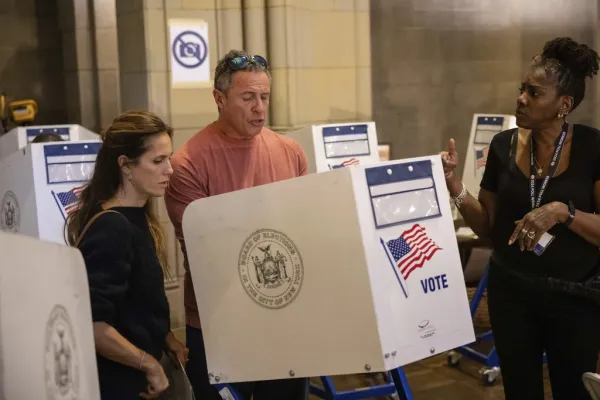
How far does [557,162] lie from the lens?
8.43ft

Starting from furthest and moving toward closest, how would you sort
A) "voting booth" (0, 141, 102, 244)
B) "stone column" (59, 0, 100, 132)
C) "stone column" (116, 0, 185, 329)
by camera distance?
"stone column" (59, 0, 100, 132)
"stone column" (116, 0, 185, 329)
"voting booth" (0, 141, 102, 244)

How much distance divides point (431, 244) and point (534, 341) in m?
0.64

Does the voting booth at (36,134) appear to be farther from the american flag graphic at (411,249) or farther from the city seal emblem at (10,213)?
the american flag graphic at (411,249)

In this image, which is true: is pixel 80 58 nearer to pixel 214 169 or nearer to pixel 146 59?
pixel 146 59

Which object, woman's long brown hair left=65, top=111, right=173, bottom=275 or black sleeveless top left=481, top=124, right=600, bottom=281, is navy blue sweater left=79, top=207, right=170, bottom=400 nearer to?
woman's long brown hair left=65, top=111, right=173, bottom=275

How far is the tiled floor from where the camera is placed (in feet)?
14.1

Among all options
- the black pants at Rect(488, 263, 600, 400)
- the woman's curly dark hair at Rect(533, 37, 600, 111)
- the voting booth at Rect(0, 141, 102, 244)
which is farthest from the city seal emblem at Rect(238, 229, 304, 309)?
the voting booth at Rect(0, 141, 102, 244)

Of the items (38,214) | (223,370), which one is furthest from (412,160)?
(38,214)

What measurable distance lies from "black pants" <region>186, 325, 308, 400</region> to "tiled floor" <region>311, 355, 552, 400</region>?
1.73 metres

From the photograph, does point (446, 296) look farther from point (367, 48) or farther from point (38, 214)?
point (367, 48)

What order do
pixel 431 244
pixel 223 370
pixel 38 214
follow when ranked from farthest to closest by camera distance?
pixel 38 214 < pixel 223 370 < pixel 431 244

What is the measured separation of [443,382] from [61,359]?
3.28m

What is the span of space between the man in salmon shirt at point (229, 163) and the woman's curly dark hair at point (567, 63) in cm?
87

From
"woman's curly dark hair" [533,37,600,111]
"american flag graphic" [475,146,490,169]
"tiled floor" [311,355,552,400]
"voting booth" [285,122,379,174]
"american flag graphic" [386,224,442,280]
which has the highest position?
"woman's curly dark hair" [533,37,600,111]
